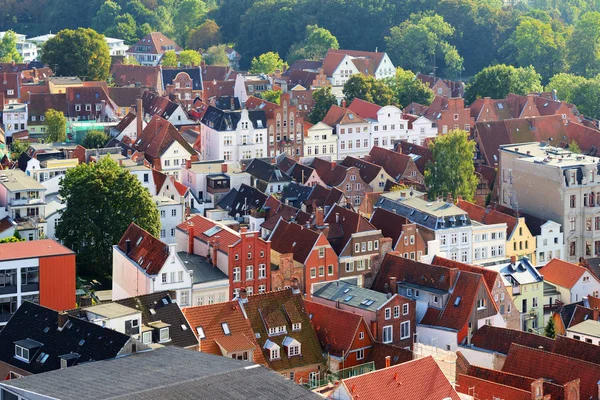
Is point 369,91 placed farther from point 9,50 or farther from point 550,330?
point 9,50

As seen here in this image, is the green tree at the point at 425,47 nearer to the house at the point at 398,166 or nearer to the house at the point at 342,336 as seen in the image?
the house at the point at 398,166

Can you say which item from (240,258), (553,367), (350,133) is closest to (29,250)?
(240,258)

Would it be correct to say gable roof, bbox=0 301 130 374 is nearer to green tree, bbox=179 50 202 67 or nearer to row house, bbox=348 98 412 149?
row house, bbox=348 98 412 149

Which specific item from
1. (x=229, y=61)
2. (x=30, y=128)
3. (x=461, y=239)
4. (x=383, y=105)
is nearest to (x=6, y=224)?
→ (x=461, y=239)

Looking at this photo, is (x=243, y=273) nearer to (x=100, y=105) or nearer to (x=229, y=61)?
(x=100, y=105)

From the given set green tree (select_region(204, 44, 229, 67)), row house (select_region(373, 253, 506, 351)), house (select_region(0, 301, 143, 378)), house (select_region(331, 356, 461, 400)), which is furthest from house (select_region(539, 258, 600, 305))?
green tree (select_region(204, 44, 229, 67))
